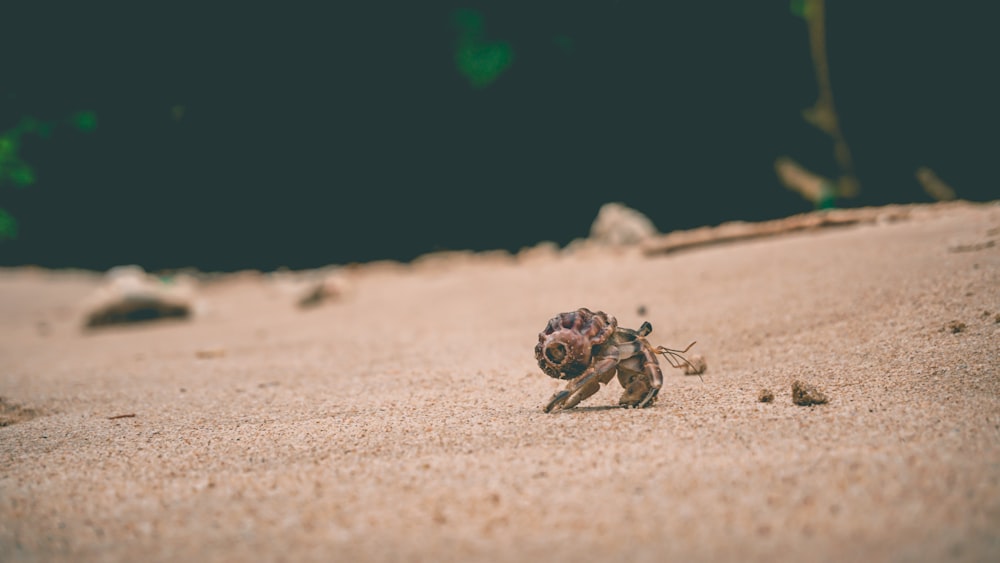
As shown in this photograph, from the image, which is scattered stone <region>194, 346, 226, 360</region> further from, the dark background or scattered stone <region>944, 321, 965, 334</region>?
the dark background

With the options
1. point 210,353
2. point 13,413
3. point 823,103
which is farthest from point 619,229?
point 13,413

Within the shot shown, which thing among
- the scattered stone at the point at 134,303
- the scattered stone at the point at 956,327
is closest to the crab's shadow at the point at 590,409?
the scattered stone at the point at 956,327

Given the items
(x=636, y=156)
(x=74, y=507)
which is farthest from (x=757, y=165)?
(x=74, y=507)

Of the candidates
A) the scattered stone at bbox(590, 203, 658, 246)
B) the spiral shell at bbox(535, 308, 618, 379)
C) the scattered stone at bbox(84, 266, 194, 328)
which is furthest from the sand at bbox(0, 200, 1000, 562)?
the scattered stone at bbox(590, 203, 658, 246)

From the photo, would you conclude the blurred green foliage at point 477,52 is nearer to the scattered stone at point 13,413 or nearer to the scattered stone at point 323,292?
the scattered stone at point 323,292

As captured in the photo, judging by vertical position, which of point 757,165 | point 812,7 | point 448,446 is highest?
point 812,7

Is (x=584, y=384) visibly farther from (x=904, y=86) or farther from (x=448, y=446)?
(x=904, y=86)
